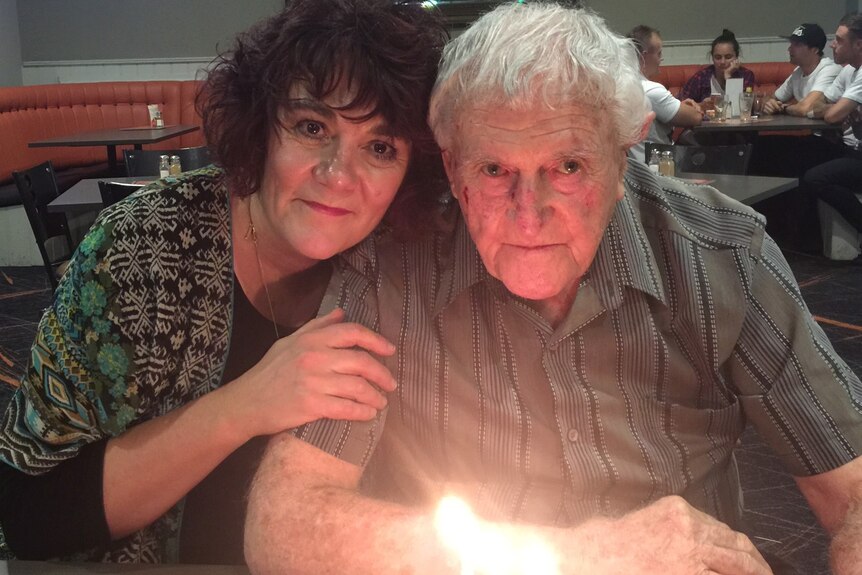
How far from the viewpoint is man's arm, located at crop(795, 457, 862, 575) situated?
54.3 inches

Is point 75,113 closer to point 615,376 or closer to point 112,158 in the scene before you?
point 112,158

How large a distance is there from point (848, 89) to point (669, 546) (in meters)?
7.20

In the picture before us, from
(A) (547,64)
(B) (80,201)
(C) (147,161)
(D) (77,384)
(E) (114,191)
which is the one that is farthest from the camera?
(C) (147,161)

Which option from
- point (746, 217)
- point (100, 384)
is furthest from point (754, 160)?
point (100, 384)

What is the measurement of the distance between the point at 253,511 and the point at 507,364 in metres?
0.51

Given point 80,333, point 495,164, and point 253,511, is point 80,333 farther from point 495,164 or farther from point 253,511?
point 495,164

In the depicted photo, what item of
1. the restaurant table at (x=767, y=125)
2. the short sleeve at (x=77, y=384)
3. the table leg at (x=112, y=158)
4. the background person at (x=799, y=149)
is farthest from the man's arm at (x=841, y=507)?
the table leg at (x=112, y=158)

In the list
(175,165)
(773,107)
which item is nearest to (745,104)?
(773,107)

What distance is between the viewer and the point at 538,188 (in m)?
1.44

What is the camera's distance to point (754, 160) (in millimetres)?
8547

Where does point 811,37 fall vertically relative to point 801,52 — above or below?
above

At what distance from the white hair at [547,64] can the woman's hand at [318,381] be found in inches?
17.7

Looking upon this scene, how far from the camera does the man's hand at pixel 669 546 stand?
48.1 inches

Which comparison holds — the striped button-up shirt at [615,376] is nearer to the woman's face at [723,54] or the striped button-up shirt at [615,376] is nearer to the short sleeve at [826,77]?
the short sleeve at [826,77]
